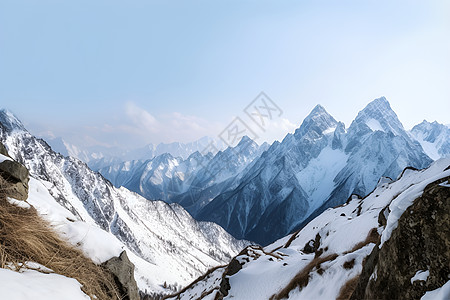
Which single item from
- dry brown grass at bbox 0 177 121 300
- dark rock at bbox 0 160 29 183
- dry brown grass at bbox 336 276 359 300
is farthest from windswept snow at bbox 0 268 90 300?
dry brown grass at bbox 336 276 359 300

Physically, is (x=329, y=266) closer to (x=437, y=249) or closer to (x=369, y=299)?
(x=369, y=299)

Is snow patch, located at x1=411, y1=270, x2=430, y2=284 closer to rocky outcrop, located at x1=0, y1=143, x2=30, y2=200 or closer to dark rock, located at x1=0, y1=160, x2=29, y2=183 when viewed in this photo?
rocky outcrop, located at x1=0, y1=143, x2=30, y2=200

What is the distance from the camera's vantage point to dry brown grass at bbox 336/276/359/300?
1382 centimetres

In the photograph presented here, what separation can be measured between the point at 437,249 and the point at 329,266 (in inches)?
648

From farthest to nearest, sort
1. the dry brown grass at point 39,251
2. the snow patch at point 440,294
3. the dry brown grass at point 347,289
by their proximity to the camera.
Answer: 1. the dry brown grass at point 347,289
2. the dry brown grass at point 39,251
3. the snow patch at point 440,294

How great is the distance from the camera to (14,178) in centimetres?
910

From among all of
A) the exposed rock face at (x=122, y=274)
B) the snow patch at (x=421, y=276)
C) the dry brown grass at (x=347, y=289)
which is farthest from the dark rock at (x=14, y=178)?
the dry brown grass at (x=347, y=289)

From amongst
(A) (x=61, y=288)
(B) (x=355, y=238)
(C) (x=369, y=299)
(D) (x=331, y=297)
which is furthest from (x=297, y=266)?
(A) (x=61, y=288)

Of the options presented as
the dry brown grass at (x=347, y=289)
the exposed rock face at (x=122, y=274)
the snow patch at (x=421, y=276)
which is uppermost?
the snow patch at (x=421, y=276)

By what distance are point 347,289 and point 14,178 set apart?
698 inches

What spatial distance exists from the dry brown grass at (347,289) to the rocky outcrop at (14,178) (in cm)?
1634

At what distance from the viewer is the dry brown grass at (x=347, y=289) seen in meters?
13.8

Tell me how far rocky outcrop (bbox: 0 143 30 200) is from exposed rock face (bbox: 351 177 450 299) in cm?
1153

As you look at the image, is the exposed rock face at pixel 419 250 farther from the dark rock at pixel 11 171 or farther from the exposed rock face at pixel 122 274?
the dark rock at pixel 11 171
